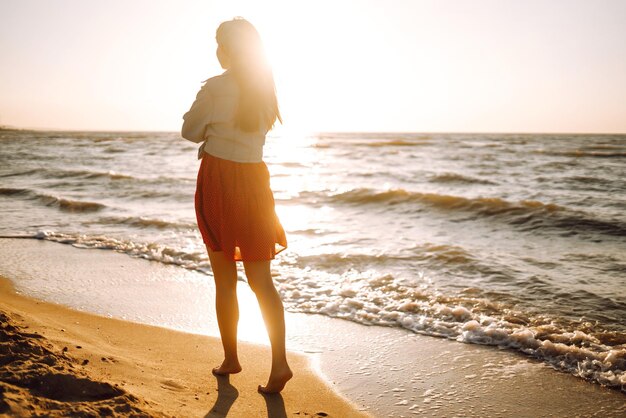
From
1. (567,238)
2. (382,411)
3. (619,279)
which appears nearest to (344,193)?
(567,238)

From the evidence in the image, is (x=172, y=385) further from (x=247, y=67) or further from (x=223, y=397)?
(x=247, y=67)

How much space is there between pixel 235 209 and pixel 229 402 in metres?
1.08

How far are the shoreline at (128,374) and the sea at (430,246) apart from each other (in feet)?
4.47

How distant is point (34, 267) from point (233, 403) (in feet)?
13.8

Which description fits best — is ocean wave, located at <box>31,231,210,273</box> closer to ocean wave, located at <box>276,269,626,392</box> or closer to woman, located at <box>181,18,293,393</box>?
ocean wave, located at <box>276,269,626,392</box>

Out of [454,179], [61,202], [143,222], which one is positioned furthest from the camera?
[454,179]

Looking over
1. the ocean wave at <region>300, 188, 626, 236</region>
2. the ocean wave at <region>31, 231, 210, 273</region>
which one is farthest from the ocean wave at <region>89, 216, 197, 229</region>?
the ocean wave at <region>300, 188, 626, 236</region>

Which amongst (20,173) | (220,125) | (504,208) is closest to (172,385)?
(220,125)

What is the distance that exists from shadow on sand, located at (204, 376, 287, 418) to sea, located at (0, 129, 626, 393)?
5.43 ft

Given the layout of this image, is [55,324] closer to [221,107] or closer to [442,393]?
[221,107]

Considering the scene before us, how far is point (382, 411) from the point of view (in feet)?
9.45

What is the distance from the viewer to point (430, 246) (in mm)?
7137

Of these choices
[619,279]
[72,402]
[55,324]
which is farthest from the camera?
[619,279]

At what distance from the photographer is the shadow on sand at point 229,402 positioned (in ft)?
8.72
